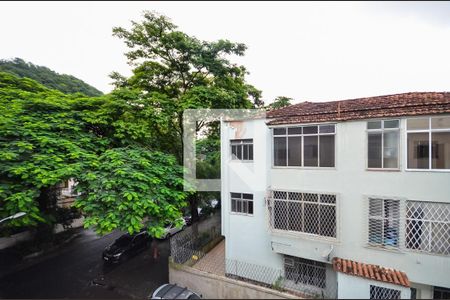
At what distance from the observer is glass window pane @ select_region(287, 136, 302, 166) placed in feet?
30.3

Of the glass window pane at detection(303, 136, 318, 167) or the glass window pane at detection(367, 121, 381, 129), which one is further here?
the glass window pane at detection(303, 136, 318, 167)

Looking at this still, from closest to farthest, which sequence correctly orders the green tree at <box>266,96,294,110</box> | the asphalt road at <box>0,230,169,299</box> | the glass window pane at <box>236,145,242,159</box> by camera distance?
the asphalt road at <box>0,230,169,299</box>
the glass window pane at <box>236,145,242,159</box>
the green tree at <box>266,96,294,110</box>

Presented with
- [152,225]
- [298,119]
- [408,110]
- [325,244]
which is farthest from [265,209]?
[408,110]

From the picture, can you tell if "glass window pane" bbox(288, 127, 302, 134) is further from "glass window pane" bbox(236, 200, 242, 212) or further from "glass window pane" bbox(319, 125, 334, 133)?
"glass window pane" bbox(236, 200, 242, 212)

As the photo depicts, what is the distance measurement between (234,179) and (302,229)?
3.81m

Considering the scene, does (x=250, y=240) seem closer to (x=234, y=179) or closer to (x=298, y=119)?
(x=234, y=179)

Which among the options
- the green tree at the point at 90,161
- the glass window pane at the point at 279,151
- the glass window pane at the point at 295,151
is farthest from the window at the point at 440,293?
the green tree at the point at 90,161

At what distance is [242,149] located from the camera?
11016mm

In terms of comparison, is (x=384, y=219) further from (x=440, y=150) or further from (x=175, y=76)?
(x=175, y=76)

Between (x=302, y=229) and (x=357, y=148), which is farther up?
(x=357, y=148)

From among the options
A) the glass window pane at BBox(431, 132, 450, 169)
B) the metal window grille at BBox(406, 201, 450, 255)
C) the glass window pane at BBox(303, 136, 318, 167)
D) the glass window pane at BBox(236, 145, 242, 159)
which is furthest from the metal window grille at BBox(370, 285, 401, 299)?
the glass window pane at BBox(236, 145, 242, 159)

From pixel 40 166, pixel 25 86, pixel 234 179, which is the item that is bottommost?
pixel 234 179

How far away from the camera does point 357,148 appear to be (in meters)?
8.20

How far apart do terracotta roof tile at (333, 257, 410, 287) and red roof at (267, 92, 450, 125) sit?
5283mm
